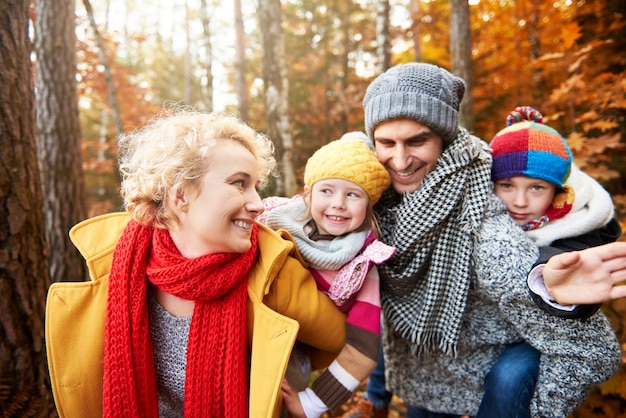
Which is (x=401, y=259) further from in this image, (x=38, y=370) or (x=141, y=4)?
(x=141, y=4)

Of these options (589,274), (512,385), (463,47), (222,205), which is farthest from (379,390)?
(463,47)

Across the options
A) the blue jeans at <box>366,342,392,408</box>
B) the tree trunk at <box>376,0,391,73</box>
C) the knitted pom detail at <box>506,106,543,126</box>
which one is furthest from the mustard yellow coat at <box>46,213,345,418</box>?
the tree trunk at <box>376,0,391,73</box>

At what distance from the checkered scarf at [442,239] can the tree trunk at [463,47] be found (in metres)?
3.69

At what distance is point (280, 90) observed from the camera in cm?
634

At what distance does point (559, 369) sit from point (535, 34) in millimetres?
7963

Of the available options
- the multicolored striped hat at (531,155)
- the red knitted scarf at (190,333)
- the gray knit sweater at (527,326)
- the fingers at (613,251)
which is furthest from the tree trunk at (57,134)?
the fingers at (613,251)

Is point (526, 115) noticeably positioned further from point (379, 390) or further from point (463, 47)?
point (463, 47)

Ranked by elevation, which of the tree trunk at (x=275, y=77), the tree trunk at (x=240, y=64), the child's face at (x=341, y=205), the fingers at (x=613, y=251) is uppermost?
the tree trunk at (x=240, y=64)

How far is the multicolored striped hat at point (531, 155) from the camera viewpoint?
214cm

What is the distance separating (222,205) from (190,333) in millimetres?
→ 595

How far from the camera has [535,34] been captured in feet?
26.0

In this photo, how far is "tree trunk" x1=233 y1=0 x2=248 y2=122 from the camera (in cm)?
1119

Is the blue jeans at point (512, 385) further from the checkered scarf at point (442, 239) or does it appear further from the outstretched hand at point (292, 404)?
the outstretched hand at point (292, 404)

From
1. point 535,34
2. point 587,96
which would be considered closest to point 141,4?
point 535,34
